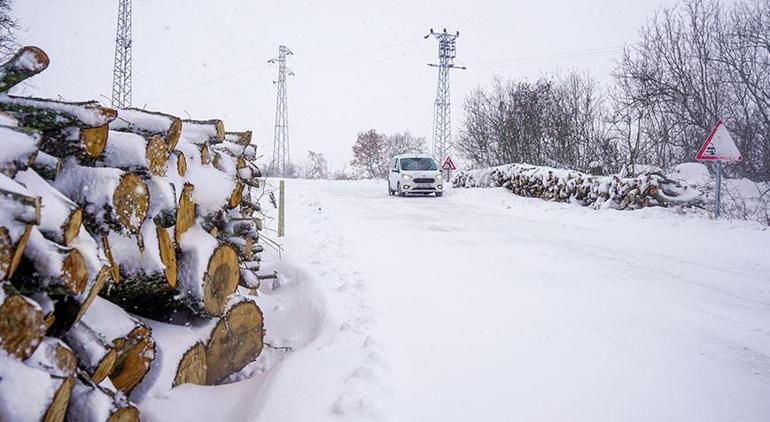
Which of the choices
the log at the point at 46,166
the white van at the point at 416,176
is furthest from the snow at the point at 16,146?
the white van at the point at 416,176

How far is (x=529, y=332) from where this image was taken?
132 inches

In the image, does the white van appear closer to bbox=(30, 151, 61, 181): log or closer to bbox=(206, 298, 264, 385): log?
bbox=(206, 298, 264, 385): log

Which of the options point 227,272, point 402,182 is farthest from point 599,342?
point 402,182

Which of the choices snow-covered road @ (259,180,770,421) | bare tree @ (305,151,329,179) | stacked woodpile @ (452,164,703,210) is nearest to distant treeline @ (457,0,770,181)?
stacked woodpile @ (452,164,703,210)

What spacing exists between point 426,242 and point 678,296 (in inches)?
141

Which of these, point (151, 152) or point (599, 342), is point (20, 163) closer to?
point (151, 152)

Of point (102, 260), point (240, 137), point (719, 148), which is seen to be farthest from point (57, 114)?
point (719, 148)

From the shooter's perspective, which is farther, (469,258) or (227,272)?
(469,258)

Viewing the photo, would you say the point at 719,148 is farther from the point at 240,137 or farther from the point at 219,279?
the point at 219,279

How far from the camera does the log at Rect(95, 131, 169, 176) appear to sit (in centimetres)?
220

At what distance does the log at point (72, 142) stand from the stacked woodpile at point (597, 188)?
11527mm

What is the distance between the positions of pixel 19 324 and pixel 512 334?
2973 millimetres

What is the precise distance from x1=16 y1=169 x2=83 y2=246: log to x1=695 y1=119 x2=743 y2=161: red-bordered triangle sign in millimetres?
10168

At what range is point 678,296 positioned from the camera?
169 inches
